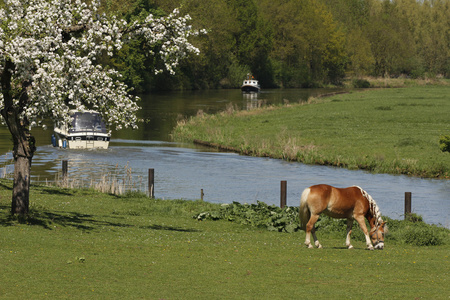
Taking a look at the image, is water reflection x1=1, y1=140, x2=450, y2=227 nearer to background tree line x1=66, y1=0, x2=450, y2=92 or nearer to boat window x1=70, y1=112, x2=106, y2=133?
boat window x1=70, y1=112, x2=106, y2=133

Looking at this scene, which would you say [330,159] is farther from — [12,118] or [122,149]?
[12,118]

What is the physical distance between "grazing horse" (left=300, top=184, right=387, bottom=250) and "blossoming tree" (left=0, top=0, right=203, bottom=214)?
22.8 ft

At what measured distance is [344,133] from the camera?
201ft

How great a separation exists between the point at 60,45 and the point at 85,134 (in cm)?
3557

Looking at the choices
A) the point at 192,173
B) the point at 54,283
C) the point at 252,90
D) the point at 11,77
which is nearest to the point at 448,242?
the point at 54,283

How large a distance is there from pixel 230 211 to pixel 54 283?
41.7 feet

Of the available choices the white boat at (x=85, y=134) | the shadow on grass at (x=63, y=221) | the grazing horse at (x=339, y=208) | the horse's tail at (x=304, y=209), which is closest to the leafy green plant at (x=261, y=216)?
the shadow on grass at (x=63, y=221)

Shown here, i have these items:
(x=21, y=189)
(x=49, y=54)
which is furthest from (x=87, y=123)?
(x=49, y=54)

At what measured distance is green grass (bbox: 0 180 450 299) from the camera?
13156mm

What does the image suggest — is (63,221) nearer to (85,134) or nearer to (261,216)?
(261,216)

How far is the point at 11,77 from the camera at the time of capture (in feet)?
68.9

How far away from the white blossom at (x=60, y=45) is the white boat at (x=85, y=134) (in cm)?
3180

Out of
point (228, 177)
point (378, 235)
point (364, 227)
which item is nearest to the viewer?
point (364, 227)

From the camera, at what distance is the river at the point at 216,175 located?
117ft
